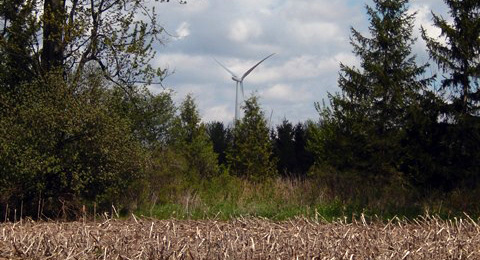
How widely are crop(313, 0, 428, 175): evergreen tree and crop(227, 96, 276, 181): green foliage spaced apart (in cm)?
621

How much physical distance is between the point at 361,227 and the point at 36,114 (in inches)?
504

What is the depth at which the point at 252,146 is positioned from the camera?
38312mm

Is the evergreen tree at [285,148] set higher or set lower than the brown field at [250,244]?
higher

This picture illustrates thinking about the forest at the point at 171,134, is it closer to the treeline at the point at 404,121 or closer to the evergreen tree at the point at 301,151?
the treeline at the point at 404,121

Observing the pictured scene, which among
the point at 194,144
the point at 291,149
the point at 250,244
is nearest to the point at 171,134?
the point at 194,144

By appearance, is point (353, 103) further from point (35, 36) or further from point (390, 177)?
point (35, 36)

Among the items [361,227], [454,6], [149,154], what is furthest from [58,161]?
[454,6]

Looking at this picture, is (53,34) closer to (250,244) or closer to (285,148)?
(250,244)

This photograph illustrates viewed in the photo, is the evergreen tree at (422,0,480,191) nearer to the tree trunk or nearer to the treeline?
the treeline

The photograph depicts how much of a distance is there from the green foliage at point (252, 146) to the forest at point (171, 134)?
488 centimetres

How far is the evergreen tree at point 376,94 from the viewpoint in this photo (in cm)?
→ 2981

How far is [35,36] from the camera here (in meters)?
22.5

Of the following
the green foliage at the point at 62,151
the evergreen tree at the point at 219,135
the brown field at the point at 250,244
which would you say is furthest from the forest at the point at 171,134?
the evergreen tree at the point at 219,135

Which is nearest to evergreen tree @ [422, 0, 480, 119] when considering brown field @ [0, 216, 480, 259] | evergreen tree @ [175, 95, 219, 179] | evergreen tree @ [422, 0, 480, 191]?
evergreen tree @ [422, 0, 480, 191]
